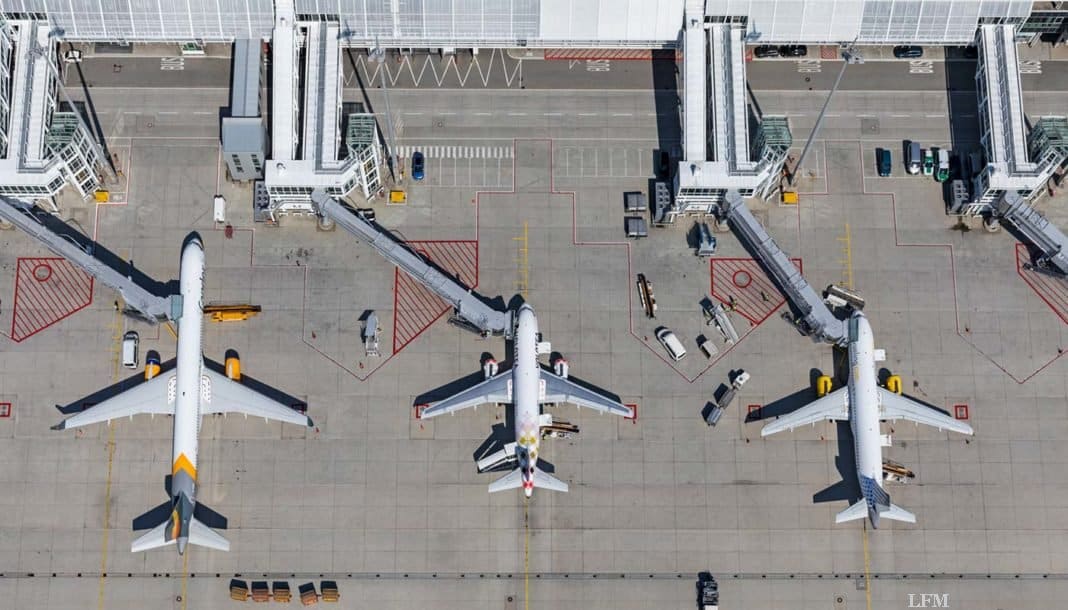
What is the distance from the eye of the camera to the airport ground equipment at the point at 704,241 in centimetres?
11356

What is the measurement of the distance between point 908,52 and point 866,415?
4912 cm

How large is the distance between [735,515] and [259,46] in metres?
79.5

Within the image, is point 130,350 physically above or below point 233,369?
above

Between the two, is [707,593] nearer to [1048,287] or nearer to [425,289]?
[425,289]

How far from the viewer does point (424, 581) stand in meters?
106

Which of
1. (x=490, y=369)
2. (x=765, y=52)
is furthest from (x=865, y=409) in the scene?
(x=765, y=52)

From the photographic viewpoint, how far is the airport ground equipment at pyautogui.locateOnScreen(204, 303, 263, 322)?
111m

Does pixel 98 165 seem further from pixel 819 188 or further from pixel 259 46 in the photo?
pixel 819 188

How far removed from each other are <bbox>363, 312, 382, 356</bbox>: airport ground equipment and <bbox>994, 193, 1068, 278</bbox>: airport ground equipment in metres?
76.0

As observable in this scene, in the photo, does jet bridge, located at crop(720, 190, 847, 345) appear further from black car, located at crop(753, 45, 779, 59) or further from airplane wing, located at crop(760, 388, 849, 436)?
black car, located at crop(753, 45, 779, 59)

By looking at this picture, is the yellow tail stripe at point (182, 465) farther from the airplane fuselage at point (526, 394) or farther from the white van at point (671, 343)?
the white van at point (671, 343)

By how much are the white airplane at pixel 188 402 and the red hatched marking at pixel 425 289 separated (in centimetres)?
1561

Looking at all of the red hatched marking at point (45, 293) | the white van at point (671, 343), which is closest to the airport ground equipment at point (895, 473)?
the white van at point (671, 343)

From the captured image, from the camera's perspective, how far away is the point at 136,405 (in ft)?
351
